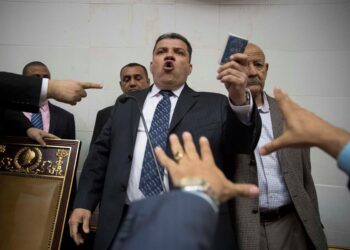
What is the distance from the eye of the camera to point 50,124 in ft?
7.12

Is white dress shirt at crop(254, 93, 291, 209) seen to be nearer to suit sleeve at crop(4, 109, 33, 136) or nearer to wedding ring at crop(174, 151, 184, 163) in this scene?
wedding ring at crop(174, 151, 184, 163)

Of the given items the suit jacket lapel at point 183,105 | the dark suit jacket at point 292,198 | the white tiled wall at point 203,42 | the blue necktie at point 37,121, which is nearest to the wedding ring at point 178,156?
the suit jacket lapel at point 183,105

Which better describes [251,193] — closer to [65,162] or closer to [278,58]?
[65,162]

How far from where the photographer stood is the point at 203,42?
2.68 m

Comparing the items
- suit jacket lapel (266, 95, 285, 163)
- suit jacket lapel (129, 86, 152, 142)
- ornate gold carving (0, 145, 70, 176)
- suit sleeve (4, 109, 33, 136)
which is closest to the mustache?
suit jacket lapel (266, 95, 285, 163)

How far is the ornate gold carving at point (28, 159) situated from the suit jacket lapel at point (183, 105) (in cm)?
72

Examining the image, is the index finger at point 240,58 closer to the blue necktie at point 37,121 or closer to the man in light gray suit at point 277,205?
the man in light gray suit at point 277,205

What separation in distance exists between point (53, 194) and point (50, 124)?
66cm

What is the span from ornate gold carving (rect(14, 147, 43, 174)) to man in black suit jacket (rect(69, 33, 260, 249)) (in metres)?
0.28

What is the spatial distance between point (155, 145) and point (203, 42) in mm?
1448

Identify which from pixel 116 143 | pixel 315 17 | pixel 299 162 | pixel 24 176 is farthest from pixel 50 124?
pixel 315 17

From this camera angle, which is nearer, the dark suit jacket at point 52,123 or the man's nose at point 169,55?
the man's nose at point 169,55

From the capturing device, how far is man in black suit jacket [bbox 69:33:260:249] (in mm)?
1393

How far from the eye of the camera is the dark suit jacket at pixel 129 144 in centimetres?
142
